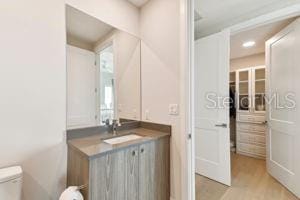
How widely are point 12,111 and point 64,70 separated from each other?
0.52 metres

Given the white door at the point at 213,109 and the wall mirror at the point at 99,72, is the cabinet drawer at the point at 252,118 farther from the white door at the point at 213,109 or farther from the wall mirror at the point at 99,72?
the wall mirror at the point at 99,72

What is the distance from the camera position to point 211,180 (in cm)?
242

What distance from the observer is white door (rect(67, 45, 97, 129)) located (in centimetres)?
158

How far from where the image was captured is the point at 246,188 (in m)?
2.20

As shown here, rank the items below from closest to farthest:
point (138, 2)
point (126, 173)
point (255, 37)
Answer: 1. point (126, 173)
2. point (138, 2)
3. point (255, 37)

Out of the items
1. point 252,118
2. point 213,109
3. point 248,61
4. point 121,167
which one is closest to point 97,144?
point 121,167

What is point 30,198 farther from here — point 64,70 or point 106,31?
point 106,31

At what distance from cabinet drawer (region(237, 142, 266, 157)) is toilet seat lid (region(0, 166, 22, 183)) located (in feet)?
12.7

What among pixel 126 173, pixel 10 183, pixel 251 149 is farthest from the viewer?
pixel 251 149

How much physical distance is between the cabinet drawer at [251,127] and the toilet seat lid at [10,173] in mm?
3857

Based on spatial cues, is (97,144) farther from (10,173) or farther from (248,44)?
(248,44)

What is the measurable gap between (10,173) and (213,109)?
2.31 meters

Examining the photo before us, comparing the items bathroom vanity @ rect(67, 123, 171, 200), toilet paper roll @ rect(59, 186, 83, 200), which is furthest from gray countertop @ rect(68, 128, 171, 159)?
toilet paper roll @ rect(59, 186, 83, 200)

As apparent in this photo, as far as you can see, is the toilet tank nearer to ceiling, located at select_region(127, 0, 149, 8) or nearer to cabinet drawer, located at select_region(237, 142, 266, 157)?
ceiling, located at select_region(127, 0, 149, 8)
